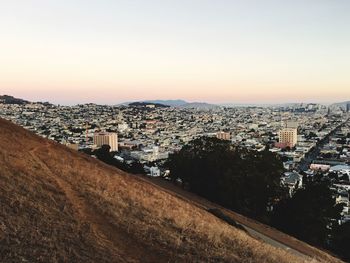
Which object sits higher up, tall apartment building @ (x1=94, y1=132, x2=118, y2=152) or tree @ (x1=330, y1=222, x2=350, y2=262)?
tree @ (x1=330, y1=222, x2=350, y2=262)

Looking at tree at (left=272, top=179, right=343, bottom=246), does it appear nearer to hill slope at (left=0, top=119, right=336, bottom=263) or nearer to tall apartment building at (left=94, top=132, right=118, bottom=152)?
hill slope at (left=0, top=119, right=336, bottom=263)

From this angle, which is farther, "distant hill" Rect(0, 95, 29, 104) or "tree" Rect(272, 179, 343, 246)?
"distant hill" Rect(0, 95, 29, 104)

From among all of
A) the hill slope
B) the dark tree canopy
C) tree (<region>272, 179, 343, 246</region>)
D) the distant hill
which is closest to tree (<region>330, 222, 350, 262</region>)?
tree (<region>272, 179, 343, 246</region>)

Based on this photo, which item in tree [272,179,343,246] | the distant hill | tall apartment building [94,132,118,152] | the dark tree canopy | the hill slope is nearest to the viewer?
the hill slope

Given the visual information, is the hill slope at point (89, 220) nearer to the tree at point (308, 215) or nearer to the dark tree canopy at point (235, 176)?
the tree at point (308, 215)

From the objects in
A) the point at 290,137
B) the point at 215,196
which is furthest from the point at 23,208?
the point at 290,137

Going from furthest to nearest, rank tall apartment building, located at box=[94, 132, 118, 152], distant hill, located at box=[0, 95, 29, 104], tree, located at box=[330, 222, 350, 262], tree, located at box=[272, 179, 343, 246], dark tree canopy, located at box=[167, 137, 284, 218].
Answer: distant hill, located at box=[0, 95, 29, 104]
tall apartment building, located at box=[94, 132, 118, 152]
dark tree canopy, located at box=[167, 137, 284, 218]
tree, located at box=[272, 179, 343, 246]
tree, located at box=[330, 222, 350, 262]
